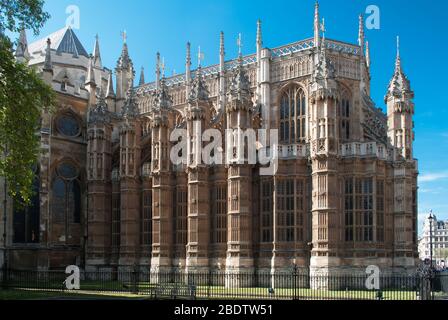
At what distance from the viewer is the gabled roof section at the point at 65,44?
63312mm

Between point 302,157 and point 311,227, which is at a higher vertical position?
point 302,157

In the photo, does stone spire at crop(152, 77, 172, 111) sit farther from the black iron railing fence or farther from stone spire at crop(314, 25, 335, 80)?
stone spire at crop(314, 25, 335, 80)

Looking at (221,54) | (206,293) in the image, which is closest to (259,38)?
(221,54)

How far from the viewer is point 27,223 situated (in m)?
48.0

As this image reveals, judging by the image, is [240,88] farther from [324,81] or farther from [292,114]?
[324,81]

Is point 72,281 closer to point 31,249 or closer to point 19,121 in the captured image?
point 31,249

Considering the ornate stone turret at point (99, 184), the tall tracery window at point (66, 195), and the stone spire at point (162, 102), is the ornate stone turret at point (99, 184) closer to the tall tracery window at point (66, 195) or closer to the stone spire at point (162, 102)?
the tall tracery window at point (66, 195)

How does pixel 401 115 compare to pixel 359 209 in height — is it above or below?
above

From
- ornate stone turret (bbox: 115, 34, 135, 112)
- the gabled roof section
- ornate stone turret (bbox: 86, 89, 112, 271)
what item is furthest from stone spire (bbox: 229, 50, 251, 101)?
the gabled roof section

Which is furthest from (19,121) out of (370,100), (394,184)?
(370,100)

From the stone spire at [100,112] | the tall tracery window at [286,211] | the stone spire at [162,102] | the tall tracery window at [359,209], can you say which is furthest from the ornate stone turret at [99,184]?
the tall tracery window at [359,209]

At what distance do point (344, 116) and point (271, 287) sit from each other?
13404 mm

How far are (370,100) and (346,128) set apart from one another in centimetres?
432

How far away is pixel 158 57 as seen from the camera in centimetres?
5447
